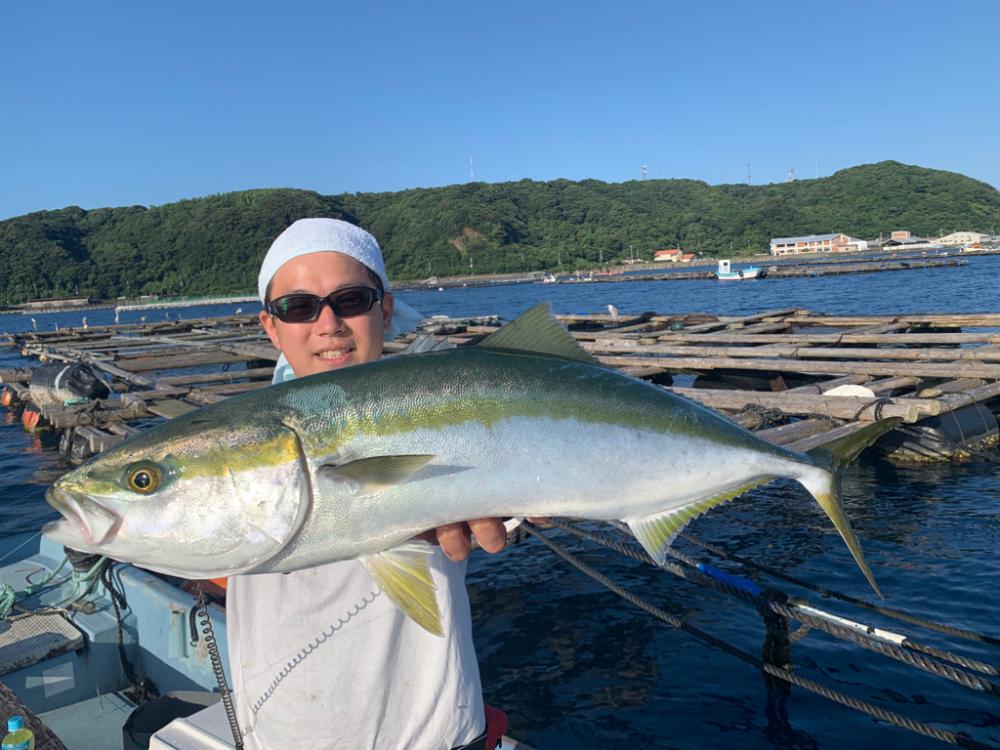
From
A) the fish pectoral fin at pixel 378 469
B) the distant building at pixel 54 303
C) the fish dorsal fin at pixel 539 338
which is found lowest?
the fish pectoral fin at pixel 378 469

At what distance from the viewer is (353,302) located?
2594 mm

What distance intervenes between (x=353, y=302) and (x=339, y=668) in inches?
49.9

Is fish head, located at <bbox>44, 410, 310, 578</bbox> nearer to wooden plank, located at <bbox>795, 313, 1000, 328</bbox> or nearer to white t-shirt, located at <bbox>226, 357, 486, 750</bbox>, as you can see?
white t-shirt, located at <bbox>226, 357, 486, 750</bbox>

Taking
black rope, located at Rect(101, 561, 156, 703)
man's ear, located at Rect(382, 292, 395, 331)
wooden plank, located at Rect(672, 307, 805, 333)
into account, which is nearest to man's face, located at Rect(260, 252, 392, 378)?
man's ear, located at Rect(382, 292, 395, 331)

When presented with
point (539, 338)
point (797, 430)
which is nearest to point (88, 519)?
point (539, 338)

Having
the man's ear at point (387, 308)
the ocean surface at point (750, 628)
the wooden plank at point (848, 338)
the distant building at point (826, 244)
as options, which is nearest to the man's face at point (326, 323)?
the man's ear at point (387, 308)

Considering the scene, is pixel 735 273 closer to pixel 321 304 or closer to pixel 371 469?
pixel 321 304

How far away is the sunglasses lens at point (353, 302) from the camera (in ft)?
8.45

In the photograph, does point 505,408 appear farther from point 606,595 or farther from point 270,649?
point 606,595

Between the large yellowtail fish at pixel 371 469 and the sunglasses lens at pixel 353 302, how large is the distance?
0.41 meters

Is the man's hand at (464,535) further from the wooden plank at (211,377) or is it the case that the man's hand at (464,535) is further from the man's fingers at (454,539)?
the wooden plank at (211,377)

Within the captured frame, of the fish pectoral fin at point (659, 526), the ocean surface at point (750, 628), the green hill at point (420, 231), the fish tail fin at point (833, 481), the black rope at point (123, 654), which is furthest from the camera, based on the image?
the green hill at point (420, 231)

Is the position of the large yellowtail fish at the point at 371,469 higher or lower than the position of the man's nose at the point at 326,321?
lower

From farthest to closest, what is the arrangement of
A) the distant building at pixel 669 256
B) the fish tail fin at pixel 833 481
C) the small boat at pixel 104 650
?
the distant building at pixel 669 256 → the small boat at pixel 104 650 → the fish tail fin at pixel 833 481
